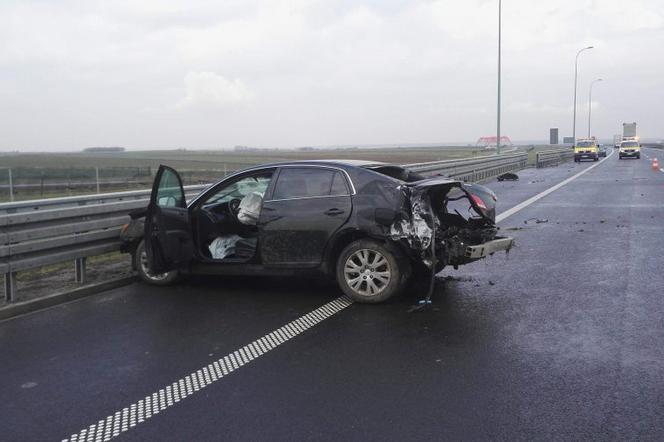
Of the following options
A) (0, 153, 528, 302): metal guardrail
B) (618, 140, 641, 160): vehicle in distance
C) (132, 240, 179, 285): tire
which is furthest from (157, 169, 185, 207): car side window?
(618, 140, 641, 160): vehicle in distance

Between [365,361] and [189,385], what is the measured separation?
50.8 inches

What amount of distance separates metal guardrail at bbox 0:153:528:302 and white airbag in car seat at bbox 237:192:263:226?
168 cm

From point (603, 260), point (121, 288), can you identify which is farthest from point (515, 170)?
point (121, 288)

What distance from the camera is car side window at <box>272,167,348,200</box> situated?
6789 mm

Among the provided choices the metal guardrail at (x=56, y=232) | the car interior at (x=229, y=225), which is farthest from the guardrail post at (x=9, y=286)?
the car interior at (x=229, y=225)

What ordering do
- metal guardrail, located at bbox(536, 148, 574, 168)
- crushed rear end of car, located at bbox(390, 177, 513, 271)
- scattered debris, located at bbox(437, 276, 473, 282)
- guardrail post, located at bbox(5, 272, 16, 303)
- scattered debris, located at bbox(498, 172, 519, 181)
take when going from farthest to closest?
metal guardrail, located at bbox(536, 148, 574, 168)
scattered debris, located at bbox(498, 172, 519, 181)
scattered debris, located at bbox(437, 276, 473, 282)
guardrail post, located at bbox(5, 272, 16, 303)
crushed rear end of car, located at bbox(390, 177, 513, 271)

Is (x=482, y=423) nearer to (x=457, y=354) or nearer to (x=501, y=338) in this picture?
(x=457, y=354)

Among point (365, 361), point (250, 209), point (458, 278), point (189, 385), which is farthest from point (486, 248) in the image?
point (189, 385)

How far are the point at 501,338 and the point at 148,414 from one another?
2.86 m

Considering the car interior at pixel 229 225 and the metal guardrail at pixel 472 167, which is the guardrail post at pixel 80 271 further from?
the metal guardrail at pixel 472 167

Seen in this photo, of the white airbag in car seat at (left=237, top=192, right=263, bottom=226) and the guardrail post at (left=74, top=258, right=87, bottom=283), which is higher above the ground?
the white airbag in car seat at (left=237, top=192, right=263, bottom=226)

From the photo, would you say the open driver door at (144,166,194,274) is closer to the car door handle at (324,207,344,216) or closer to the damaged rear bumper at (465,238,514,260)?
the car door handle at (324,207,344,216)

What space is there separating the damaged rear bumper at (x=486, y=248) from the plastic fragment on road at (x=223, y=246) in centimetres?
266

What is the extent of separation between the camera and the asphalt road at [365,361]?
372 cm
